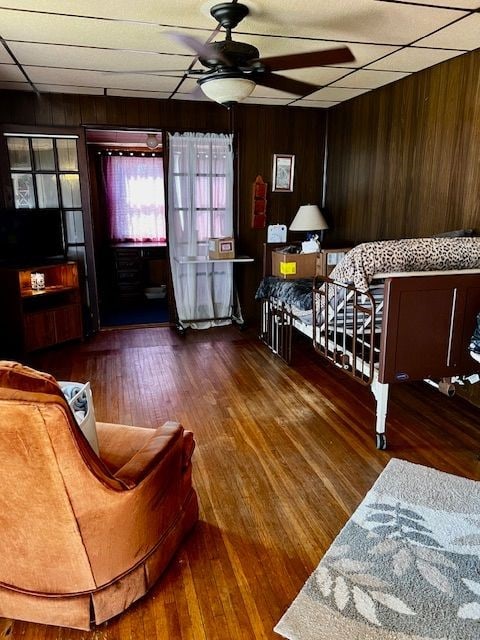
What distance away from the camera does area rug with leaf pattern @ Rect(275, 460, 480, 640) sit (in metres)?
1.63

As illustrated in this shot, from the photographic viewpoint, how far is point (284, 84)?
3.82 metres


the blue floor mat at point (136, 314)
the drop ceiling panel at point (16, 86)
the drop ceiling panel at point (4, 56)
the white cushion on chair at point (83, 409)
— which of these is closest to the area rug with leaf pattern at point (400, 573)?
the white cushion on chair at point (83, 409)

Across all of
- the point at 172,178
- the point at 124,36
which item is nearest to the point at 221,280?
the point at 172,178

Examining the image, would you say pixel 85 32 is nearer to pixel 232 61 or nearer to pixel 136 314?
pixel 232 61

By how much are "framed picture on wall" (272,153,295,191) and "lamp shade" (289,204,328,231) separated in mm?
453

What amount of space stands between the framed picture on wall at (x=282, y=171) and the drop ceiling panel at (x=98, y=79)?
1503 mm

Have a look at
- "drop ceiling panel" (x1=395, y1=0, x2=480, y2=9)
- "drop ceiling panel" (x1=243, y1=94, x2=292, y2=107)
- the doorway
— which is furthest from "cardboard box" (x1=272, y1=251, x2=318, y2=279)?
the doorway

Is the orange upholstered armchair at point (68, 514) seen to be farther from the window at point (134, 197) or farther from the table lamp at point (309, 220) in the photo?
the window at point (134, 197)

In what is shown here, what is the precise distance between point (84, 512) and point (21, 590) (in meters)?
0.45

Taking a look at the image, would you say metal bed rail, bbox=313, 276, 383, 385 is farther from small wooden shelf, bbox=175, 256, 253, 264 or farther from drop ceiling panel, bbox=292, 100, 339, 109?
drop ceiling panel, bbox=292, 100, 339, 109

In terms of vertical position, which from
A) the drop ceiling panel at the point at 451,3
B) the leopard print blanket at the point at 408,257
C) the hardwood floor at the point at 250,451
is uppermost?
the drop ceiling panel at the point at 451,3

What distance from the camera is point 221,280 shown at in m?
5.59

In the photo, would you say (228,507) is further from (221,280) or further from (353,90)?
(353,90)

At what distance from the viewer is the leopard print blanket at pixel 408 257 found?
2535 mm
